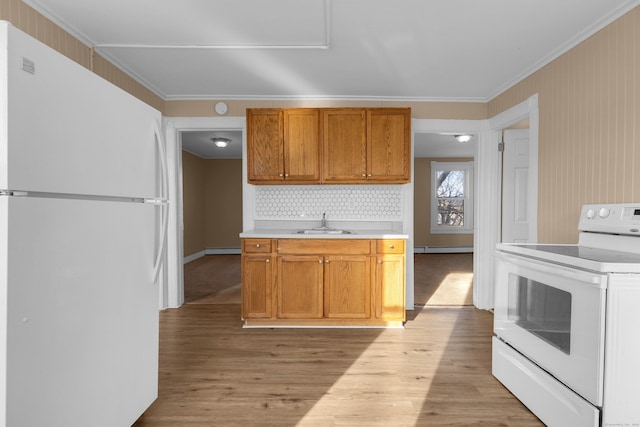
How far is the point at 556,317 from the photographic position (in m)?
1.85

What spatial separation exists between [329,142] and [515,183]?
2.05 m

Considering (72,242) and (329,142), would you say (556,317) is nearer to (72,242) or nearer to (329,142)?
(72,242)

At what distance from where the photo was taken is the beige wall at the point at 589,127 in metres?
2.22

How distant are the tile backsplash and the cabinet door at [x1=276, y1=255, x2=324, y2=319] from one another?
0.80 meters

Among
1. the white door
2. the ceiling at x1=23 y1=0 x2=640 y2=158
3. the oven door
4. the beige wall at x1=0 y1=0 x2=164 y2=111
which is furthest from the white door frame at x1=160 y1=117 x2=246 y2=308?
the oven door

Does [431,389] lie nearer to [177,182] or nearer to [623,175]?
[623,175]

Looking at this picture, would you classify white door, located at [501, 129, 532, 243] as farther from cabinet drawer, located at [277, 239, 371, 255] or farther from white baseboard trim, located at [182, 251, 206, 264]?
white baseboard trim, located at [182, 251, 206, 264]

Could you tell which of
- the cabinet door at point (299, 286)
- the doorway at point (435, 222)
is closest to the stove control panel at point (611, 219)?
the cabinet door at point (299, 286)

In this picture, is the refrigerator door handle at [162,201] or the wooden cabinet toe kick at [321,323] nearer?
the refrigerator door handle at [162,201]

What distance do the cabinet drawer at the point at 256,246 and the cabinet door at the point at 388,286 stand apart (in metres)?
1.05

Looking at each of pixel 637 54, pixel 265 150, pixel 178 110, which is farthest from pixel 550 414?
pixel 178 110

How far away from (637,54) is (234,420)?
3117mm

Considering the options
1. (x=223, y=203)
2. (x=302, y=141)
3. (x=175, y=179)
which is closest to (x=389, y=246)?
(x=302, y=141)

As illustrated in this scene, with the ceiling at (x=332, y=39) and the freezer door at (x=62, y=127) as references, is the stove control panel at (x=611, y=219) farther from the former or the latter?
the freezer door at (x=62, y=127)
